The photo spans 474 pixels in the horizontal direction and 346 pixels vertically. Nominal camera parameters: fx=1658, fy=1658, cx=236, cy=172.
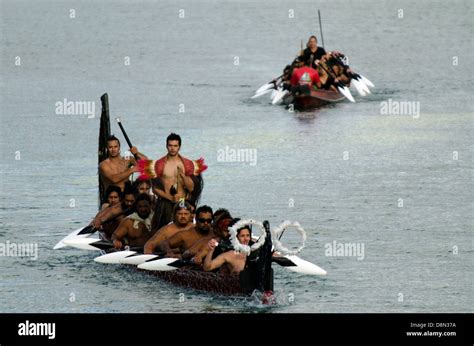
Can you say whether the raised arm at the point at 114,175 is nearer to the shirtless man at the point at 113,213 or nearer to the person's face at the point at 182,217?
the shirtless man at the point at 113,213

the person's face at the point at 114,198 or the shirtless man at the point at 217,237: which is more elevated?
the person's face at the point at 114,198

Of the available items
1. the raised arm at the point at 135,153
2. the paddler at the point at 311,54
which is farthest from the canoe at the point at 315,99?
the raised arm at the point at 135,153

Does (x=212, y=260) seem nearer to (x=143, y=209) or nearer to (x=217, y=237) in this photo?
(x=217, y=237)

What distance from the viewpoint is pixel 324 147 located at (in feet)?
168

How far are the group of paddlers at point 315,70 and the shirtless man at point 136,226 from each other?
2098cm

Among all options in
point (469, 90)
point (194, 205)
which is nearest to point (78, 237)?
point (194, 205)

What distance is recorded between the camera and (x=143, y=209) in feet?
113

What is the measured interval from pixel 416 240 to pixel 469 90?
23814mm

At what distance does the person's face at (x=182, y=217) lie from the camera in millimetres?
32656

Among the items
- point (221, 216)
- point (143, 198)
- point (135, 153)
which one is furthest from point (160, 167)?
point (221, 216)

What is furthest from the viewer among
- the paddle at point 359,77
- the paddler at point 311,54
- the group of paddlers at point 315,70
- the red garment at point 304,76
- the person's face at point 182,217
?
the paddle at point 359,77

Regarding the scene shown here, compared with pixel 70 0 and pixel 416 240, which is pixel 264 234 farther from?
pixel 70 0

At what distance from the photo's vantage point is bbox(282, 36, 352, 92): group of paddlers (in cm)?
5488

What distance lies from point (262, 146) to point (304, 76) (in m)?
5.48
